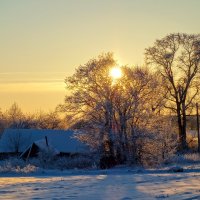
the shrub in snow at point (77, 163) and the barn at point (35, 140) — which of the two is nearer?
the shrub in snow at point (77, 163)

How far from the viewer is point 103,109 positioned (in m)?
43.1

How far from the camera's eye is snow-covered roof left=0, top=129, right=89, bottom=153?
200 feet

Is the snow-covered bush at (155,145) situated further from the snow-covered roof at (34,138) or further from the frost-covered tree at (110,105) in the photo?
the snow-covered roof at (34,138)

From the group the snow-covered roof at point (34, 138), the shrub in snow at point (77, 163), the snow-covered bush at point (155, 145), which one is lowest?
the shrub in snow at point (77, 163)

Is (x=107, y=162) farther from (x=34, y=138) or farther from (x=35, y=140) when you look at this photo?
(x=34, y=138)

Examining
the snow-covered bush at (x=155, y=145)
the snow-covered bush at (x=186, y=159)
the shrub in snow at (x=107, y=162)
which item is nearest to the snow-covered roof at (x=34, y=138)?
the snow-covered bush at (x=186, y=159)

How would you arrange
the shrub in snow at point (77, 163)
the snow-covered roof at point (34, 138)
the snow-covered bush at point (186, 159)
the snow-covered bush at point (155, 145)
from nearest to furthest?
1. the snow-covered bush at point (155, 145)
2. the shrub in snow at point (77, 163)
3. the snow-covered bush at point (186, 159)
4. the snow-covered roof at point (34, 138)

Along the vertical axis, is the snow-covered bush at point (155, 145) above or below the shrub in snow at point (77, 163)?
above

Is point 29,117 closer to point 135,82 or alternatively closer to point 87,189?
point 135,82

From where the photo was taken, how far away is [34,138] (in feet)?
213

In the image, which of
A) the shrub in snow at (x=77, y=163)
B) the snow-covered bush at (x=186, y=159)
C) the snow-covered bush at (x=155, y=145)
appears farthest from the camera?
the snow-covered bush at (x=186, y=159)

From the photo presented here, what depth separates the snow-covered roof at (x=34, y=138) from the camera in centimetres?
6106

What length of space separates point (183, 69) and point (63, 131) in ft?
52.8

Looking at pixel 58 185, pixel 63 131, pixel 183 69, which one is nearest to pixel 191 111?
pixel 183 69
